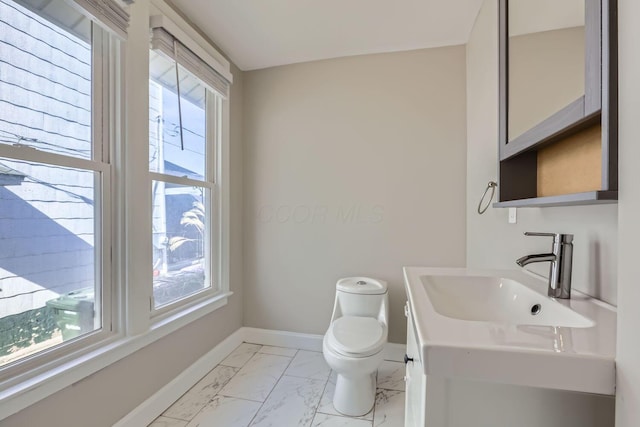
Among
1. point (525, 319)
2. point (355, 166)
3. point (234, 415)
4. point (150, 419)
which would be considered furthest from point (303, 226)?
point (525, 319)

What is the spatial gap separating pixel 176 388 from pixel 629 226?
2.15 metres

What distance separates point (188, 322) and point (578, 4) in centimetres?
227

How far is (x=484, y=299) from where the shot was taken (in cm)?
112

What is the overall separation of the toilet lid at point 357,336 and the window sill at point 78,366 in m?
0.97

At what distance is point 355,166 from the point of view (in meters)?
2.30

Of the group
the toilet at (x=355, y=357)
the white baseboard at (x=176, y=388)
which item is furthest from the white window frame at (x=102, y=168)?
the toilet at (x=355, y=357)

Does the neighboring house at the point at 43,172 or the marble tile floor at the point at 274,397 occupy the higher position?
the neighboring house at the point at 43,172

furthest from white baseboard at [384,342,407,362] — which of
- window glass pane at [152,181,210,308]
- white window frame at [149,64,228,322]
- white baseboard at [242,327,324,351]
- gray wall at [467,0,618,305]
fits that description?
window glass pane at [152,181,210,308]

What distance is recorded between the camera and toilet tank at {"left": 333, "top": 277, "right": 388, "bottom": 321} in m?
2.02

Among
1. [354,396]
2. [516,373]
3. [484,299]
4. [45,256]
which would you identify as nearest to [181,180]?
[45,256]

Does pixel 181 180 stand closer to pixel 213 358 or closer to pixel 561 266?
pixel 213 358

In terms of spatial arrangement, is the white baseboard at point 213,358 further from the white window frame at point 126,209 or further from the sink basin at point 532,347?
the sink basin at point 532,347

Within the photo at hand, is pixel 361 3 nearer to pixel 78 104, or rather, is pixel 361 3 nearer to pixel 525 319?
pixel 78 104

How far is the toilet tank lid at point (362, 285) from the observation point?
2021 mm
